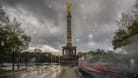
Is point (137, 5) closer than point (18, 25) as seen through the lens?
Yes

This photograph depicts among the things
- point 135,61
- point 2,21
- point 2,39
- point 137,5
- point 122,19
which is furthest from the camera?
point 122,19

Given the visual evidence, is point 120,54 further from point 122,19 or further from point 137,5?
point 122,19

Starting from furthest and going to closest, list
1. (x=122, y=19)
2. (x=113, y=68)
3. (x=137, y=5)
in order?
(x=122, y=19) → (x=137, y=5) → (x=113, y=68)

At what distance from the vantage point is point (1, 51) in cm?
7288

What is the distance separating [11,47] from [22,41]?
16620 millimetres

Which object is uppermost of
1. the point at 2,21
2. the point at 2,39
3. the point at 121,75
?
the point at 2,21

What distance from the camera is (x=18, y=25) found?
324ft

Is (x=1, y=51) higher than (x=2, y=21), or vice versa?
(x=2, y=21)

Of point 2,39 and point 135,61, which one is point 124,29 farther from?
point 135,61

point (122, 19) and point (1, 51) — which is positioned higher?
point (122, 19)

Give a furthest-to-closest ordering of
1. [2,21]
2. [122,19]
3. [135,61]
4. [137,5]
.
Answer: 1. [122,19]
2. [2,21]
3. [137,5]
4. [135,61]

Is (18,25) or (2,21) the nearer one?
(2,21)

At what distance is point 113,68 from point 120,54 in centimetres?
105

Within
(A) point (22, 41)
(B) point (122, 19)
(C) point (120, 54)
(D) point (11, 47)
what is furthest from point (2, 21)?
(C) point (120, 54)
